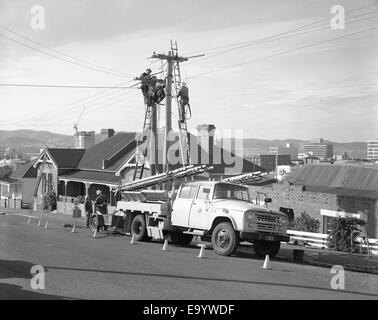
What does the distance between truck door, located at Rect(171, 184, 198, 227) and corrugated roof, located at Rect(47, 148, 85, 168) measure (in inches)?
1239

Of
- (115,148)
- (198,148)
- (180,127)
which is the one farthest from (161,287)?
(115,148)

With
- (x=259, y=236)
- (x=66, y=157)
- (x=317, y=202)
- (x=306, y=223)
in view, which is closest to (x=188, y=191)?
(x=259, y=236)

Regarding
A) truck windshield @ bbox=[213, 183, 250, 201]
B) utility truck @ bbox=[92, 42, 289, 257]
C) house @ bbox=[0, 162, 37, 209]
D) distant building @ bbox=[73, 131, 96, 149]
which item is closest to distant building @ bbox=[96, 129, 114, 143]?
distant building @ bbox=[73, 131, 96, 149]

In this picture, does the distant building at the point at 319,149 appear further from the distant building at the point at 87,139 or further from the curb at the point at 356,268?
the curb at the point at 356,268

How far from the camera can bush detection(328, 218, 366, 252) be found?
20562 millimetres

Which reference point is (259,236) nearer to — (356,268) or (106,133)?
(356,268)

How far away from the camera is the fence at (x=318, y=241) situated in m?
20.5

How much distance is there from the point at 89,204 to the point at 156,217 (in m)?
6.76

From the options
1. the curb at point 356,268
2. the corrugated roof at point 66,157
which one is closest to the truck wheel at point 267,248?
the curb at point 356,268

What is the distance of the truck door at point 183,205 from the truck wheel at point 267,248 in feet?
7.54

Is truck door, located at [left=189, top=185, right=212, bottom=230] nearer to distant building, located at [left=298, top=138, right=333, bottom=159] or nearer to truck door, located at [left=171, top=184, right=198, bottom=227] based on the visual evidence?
truck door, located at [left=171, top=184, right=198, bottom=227]

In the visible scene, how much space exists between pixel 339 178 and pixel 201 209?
17741 mm

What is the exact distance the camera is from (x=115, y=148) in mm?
43938
